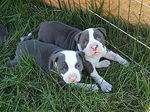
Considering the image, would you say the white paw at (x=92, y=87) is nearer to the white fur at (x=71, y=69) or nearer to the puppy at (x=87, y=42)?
the puppy at (x=87, y=42)

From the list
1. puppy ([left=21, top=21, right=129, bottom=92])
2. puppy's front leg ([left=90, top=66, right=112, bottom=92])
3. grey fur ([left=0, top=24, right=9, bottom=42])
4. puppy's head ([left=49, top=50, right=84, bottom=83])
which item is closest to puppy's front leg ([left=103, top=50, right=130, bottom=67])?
puppy ([left=21, top=21, right=129, bottom=92])

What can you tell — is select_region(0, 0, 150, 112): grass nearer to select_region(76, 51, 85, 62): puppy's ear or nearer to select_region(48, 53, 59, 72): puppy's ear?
select_region(48, 53, 59, 72): puppy's ear

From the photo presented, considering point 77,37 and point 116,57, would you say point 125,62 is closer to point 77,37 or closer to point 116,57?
point 116,57

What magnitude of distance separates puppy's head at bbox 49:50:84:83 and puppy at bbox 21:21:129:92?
0.21 m

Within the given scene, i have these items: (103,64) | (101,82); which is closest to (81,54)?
(101,82)

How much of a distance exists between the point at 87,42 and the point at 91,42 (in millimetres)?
62

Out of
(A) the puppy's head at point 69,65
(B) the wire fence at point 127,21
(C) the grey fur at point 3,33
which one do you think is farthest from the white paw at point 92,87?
(C) the grey fur at point 3,33

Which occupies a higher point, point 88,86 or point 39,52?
point 39,52

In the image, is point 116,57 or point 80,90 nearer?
point 80,90

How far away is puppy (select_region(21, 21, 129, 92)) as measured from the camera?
3070mm

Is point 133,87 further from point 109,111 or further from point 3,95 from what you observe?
point 3,95

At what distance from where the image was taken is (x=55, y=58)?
9.66 ft

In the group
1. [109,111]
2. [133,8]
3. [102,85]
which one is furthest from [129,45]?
[109,111]

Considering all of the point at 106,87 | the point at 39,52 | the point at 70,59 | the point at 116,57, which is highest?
the point at 70,59
